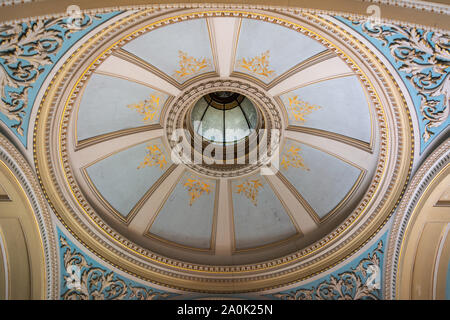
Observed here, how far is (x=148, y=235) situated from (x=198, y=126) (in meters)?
2.56

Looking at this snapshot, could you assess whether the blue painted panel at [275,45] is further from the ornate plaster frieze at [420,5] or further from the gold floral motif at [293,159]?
the ornate plaster frieze at [420,5]

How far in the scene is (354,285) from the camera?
815cm

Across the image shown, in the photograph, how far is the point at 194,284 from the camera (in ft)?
28.6

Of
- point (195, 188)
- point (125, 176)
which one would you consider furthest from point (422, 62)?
point (125, 176)

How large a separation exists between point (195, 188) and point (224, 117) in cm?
A: 185

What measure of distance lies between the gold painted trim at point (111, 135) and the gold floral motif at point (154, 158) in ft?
1.27

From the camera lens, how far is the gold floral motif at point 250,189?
376 inches

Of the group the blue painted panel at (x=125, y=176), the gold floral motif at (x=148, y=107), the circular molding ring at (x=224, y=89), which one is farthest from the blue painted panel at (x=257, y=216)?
the gold floral motif at (x=148, y=107)

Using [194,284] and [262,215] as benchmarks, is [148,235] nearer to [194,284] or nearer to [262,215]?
[194,284]

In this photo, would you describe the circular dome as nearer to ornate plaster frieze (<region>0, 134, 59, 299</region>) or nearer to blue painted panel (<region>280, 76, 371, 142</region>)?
blue painted panel (<region>280, 76, 371, 142</region>)

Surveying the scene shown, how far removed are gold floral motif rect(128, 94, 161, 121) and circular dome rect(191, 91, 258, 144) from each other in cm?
130

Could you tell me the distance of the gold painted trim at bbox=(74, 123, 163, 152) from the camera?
8000mm

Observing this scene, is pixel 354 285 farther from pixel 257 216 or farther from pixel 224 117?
pixel 224 117
